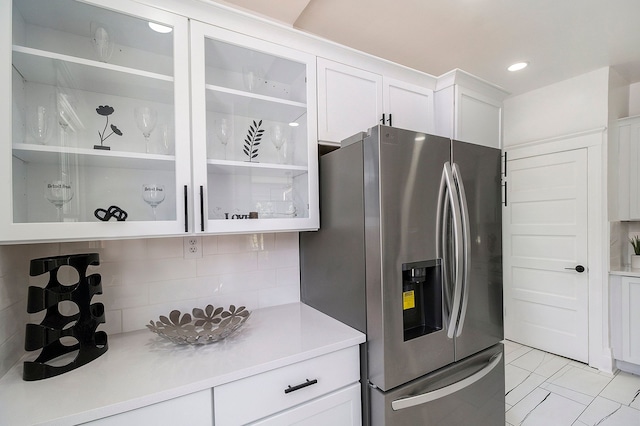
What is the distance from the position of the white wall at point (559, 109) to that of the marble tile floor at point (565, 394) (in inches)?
90.9

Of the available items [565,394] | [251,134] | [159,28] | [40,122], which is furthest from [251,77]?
[565,394]

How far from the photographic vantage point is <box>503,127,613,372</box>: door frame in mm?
2623

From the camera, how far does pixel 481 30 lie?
212 centimetres

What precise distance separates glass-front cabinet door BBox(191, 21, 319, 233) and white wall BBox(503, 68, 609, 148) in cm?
292

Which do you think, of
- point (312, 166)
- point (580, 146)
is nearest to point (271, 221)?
point (312, 166)

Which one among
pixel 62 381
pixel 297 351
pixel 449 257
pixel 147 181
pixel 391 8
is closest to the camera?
pixel 62 381

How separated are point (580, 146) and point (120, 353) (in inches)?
155

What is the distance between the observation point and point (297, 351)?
1.15 meters

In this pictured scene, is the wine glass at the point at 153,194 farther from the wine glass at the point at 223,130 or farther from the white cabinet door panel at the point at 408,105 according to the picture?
the white cabinet door panel at the point at 408,105

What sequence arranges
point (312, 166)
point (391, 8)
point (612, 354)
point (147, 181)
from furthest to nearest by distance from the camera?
point (612, 354) < point (391, 8) < point (312, 166) < point (147, 181)

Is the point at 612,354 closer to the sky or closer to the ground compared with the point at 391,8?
closer to the ground

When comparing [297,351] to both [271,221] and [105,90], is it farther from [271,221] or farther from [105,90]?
[105,90]

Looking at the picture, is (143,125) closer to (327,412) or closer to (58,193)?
(58,193)

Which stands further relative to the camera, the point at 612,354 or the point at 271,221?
the point at 612,354
